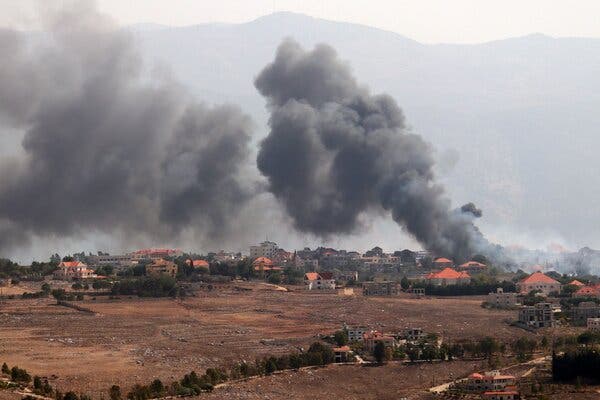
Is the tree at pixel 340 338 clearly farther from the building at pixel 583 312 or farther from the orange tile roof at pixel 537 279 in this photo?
the orange tile roof at pixel 537 279

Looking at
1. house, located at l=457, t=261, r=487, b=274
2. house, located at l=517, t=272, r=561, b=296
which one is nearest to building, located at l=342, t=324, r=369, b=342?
house, located at l=517, t=272, r=561, b=296

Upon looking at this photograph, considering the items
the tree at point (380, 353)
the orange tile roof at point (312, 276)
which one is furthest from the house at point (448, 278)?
the tree at point (380, 353)

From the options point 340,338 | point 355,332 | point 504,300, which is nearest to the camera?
point 340,338

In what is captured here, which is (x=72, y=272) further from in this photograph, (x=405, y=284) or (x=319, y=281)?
(x=405, y=284)

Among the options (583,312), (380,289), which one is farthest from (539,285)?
(583,312)

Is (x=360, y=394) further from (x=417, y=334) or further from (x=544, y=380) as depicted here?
(x=417, y=334)

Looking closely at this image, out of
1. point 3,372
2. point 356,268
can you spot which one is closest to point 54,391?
point 3,372

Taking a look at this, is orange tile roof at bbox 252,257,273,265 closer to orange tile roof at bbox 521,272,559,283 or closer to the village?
the village
